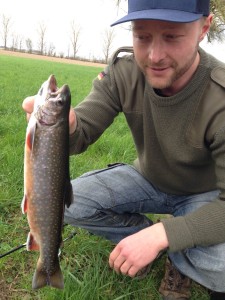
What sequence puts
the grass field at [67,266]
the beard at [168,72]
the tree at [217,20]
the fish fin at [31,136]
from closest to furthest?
1. the fish fin at [31,136]
2. the beard at [168,72]
3. the grass field at [67,266]
4. the tree at [217,20]

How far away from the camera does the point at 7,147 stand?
4609mm

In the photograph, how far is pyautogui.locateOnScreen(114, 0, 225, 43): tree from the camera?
80.4ft

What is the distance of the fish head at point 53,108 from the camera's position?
6.89 ft

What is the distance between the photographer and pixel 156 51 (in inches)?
90.3

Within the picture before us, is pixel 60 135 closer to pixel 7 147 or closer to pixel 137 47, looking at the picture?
pixel 137 47

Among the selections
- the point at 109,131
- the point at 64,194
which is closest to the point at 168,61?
the point at 64,194

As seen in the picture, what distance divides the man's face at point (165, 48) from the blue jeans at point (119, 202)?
981 mm

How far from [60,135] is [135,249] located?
0.80 m

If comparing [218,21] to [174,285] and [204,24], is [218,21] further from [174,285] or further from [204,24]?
[174,285]

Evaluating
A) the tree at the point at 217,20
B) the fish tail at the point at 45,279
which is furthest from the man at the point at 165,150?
the tree at the point at 217,20

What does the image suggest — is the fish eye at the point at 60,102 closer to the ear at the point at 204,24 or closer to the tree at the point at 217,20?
the ear at the point at 204,24

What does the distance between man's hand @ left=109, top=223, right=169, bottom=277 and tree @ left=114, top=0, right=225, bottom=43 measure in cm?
2425

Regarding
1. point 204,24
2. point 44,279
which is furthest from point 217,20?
point 44,279

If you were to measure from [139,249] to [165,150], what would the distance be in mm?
833
